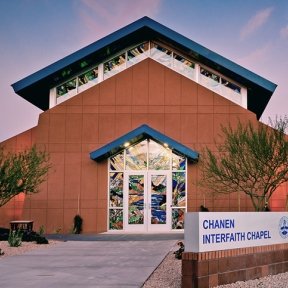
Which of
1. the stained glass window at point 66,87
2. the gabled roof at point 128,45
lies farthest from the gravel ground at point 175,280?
the stained glass window at point 66,87

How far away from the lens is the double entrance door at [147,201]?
24.1m

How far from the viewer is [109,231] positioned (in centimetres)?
2419

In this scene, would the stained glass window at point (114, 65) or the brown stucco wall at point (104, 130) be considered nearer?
the brown stucco wall at point (104, 130)

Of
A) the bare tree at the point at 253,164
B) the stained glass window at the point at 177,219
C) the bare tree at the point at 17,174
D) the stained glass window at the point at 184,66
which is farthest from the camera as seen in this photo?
the stained glass window at the point at 184,66

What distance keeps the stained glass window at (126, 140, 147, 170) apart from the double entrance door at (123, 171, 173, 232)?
31cm

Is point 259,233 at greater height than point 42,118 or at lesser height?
lesser

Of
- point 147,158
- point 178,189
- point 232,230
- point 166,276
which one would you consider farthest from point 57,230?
point 232,230

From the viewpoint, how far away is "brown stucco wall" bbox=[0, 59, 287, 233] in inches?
959

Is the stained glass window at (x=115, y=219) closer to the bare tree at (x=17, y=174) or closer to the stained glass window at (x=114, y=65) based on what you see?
the bare tree at (x=17, y=174)

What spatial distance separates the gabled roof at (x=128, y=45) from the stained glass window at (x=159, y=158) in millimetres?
4469

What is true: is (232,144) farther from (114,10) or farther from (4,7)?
(4,7)

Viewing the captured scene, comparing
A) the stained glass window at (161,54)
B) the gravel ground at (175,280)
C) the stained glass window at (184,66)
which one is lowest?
the gravel ground at (175,280)

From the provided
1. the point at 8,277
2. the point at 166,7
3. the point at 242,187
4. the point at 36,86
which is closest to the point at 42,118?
the point at 36,86

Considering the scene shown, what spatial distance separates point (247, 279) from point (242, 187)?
11328 mm
